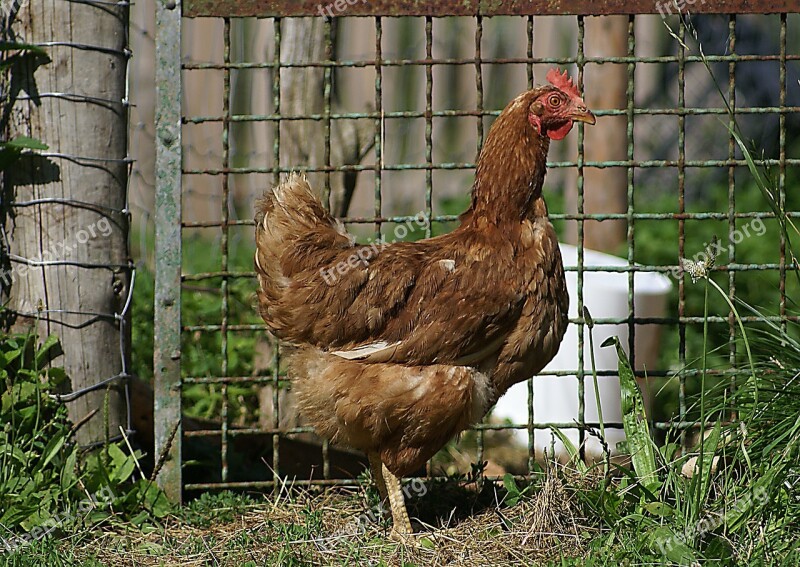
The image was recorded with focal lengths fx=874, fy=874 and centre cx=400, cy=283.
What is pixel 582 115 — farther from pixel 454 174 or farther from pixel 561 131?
pixel 454 174

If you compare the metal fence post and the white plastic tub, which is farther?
the white plastic tub

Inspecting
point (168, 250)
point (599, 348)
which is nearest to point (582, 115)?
point (168, 250)

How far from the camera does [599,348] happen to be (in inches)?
237

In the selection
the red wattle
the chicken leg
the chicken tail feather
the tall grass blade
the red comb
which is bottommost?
the chicken leg

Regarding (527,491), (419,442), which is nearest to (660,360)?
(527,491)

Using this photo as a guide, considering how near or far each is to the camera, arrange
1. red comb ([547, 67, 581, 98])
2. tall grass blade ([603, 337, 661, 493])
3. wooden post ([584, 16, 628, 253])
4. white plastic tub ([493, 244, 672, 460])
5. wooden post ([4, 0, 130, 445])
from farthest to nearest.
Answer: wooden post ([584, 16, 628, 253]), white plastic tub ([493, 244, 672, 460]), wooden post ([4, 0, 130, 445]), red comb ([547, 67, 581, 98]), tall grass blade ([603, 337, 661, 493])

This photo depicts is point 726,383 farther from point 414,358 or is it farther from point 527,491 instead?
point 414,358

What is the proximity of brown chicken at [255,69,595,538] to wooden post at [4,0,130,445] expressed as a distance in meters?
0.91

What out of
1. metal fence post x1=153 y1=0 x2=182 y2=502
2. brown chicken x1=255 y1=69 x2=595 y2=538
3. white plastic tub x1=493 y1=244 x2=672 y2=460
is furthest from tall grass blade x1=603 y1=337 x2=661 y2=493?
metal fence post x1=153 y1=0 x2=182 y2=502

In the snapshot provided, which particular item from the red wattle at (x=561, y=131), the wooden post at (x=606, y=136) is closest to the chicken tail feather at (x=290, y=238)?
the red wattle at (x=561, y=131)

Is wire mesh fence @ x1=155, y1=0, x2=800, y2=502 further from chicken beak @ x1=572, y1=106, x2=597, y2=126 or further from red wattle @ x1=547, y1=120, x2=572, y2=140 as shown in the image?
chicken beak @ x1=572, y1=106, x2=597, y2=126

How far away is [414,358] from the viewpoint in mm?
3709

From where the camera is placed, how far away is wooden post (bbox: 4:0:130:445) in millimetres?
4145

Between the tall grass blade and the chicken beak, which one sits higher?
the chicken beak
